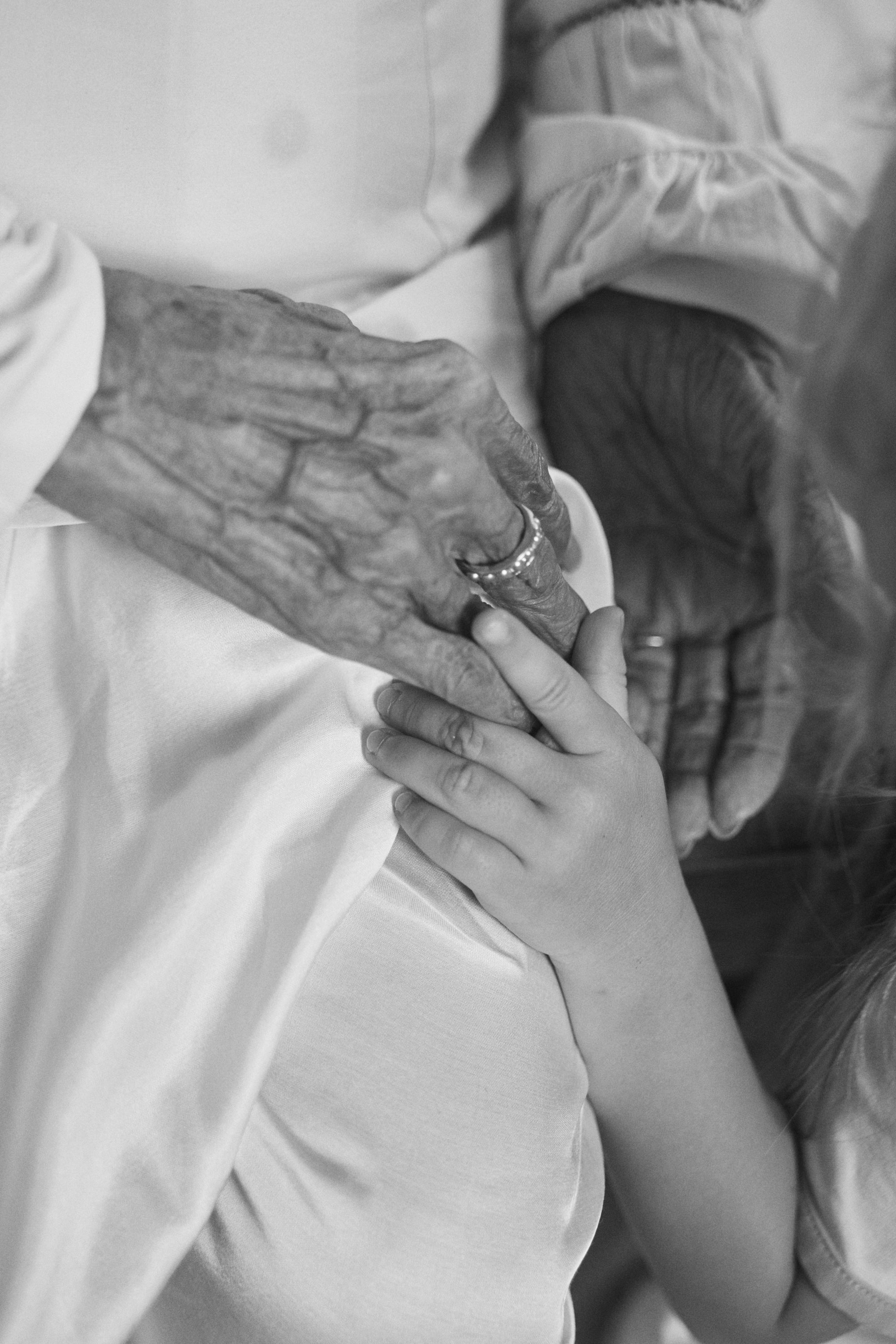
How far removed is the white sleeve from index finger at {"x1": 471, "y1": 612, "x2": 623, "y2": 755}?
0.25 m

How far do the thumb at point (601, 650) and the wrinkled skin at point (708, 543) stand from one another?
337mm

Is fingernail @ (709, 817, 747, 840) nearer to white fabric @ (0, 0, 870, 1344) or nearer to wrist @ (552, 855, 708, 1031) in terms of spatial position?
wrist @ (552, 855, 708, 1031)

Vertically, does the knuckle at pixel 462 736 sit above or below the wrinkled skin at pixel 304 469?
below

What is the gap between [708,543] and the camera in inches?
46.2

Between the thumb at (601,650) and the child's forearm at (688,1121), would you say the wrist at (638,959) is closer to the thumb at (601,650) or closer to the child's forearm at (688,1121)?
the child's forearm at (688,1121)

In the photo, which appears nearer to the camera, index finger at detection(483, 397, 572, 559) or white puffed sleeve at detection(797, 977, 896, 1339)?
index finger at detection(483, 397, 572, 559)

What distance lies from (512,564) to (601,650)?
0.12 m

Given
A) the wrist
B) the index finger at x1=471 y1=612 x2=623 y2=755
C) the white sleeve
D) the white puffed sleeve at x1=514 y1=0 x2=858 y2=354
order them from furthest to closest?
the white puffed sleeve at x1=514 y1=0 x2=858 y2=354, the wrist, the index finger at x1=471 y1=612 x2=623 y2=755, the white sleeve

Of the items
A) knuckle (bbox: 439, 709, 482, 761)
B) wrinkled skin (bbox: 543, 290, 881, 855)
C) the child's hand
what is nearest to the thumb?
the child's hand

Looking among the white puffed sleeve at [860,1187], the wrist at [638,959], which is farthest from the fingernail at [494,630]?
the white puffed sleeve at [860,1187]

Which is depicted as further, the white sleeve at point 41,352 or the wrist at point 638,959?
the wrist at point 638,959

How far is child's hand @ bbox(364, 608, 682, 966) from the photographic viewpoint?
674mm

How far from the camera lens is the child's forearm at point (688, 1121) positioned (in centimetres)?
77

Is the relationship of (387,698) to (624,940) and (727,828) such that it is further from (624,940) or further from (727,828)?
(727,828)
